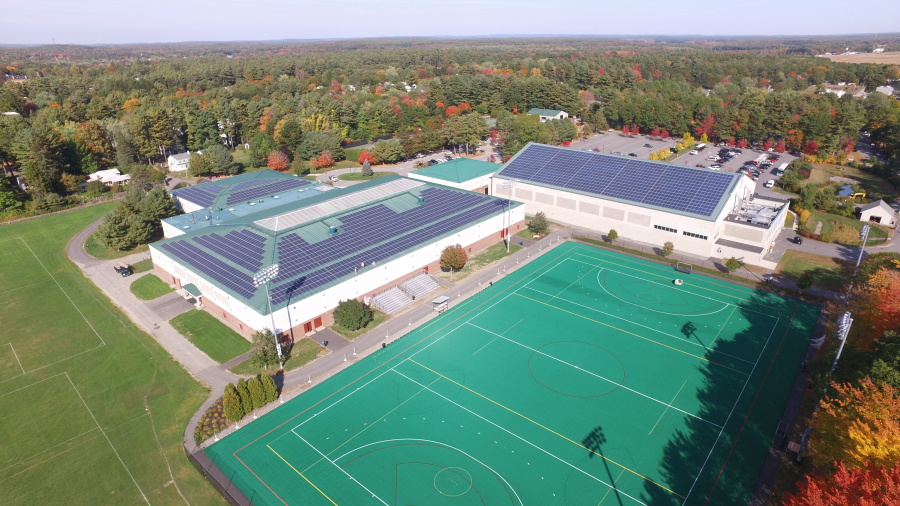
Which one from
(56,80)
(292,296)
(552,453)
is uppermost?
(56,80)

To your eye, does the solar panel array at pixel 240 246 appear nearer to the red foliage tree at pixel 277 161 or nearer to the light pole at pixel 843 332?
the light pole at pixel 843 332

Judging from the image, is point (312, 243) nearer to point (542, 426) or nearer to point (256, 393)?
point (256, 393)

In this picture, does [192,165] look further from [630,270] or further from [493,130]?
[630,270]

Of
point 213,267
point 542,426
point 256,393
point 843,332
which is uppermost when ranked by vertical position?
point 843,332

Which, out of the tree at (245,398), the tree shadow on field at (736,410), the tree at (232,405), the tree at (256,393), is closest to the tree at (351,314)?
the tree at (256,393)

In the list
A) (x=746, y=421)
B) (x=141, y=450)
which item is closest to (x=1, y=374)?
(x=141, y=450)

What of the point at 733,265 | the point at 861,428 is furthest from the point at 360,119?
the point at 861,428
